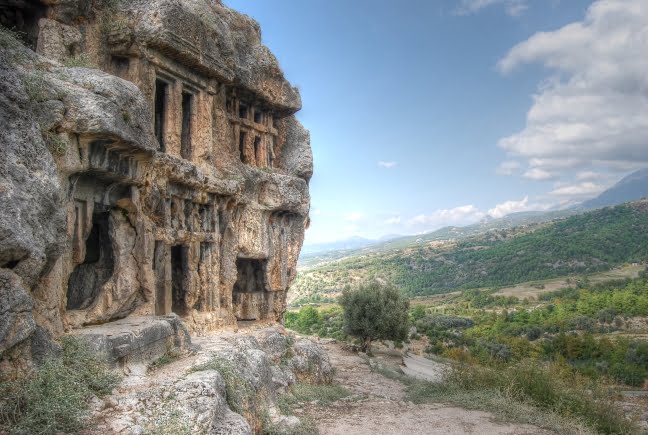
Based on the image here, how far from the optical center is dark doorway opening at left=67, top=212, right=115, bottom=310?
11164 millimetres

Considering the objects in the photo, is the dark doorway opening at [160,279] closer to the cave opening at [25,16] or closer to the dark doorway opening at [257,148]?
the cave opening at [25,16]

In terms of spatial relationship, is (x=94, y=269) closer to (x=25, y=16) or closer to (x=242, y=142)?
(x=25, y=16)

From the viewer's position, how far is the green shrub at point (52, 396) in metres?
5.62

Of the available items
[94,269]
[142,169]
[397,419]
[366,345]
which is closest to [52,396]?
[94,269]

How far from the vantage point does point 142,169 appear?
37.4 feet

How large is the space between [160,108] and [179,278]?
17.3 ft

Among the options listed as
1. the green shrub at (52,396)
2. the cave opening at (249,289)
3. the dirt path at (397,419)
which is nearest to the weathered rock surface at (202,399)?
the green shrub at (52,396)

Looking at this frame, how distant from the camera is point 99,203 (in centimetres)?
1076

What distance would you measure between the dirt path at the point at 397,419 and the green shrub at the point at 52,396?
5.64 metres

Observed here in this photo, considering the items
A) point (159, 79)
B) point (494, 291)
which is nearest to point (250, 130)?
point (159, 79)

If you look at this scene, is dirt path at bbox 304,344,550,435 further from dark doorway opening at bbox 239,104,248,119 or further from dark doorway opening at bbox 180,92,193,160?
dark doorway opening at bbox 239,104,248,119

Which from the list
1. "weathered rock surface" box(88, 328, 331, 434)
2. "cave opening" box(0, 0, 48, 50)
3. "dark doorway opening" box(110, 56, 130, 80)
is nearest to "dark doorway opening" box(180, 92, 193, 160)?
"dark doorway opening" box(110, 56, 130, 80)

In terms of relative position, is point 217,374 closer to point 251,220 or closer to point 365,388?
point 365,388

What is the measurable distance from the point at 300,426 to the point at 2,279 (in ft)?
20.3
